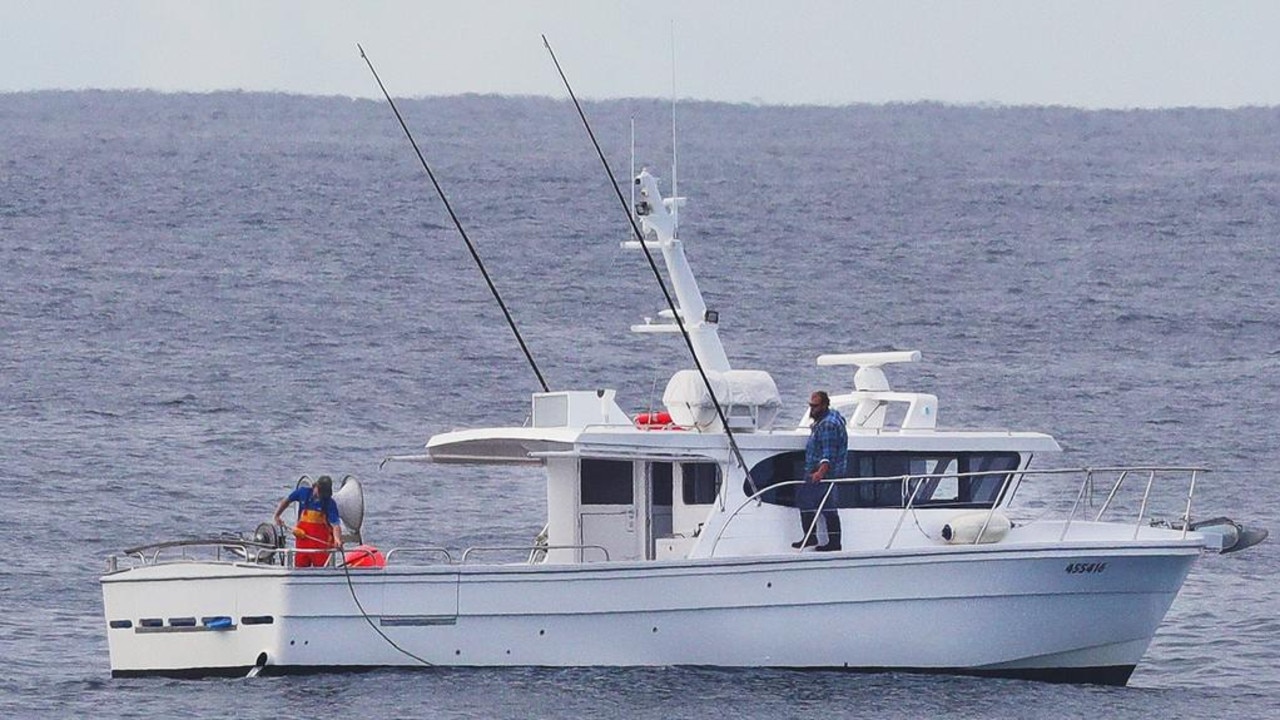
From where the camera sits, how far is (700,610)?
24484 mm

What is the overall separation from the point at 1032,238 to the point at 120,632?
64918 mm

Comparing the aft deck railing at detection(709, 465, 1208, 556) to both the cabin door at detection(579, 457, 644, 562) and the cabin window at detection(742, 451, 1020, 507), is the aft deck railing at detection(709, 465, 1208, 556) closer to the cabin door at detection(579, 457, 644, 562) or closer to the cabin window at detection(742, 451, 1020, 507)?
the cabin window at detection(742, 451, 1020, 507)

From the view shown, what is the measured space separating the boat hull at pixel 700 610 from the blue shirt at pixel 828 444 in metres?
0.92

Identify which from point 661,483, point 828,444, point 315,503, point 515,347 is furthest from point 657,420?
point 515,347

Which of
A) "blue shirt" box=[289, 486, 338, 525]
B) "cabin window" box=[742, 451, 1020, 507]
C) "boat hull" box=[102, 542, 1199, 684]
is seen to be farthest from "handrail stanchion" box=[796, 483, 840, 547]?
"blue shirt" box=[289, 486, 338, 525]

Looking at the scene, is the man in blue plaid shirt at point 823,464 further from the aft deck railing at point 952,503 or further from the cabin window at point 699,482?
the cabin window at point 699,482

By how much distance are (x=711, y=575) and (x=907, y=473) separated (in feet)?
8.01

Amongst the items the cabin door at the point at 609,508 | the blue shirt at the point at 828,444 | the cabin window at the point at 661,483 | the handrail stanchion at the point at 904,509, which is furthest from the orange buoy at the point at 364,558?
the handrail stanchion at the point at 904,509

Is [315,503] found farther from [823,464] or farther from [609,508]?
[823,464]

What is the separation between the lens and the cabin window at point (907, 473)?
993 inches

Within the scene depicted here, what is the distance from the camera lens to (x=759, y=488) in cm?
2514

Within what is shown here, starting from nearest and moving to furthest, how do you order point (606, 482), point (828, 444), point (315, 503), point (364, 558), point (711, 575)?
point (711, 575) < point (828, 444) < point (315, 503) < point (364, 558) < point (606, 482)

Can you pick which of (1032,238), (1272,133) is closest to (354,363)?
(1032,238)

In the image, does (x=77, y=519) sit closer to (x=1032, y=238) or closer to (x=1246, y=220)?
(x=1032, y=238)
